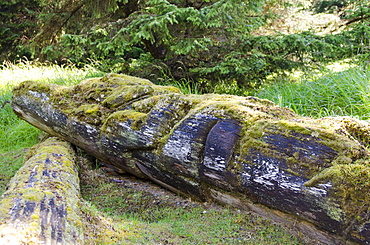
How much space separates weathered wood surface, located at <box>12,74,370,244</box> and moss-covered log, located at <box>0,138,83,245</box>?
879 millimetres

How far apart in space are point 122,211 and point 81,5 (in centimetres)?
707

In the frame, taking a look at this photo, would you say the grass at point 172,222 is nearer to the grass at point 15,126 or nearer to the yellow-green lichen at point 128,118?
the yellow-green lichen at point 128,118

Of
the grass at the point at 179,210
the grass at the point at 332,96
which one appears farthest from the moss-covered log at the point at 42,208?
the grass at the point at 332,96

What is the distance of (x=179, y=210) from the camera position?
3.35 meters

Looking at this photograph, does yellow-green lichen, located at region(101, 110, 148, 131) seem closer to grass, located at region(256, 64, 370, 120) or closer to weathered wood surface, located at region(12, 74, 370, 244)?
weathered wood surface, located at region(12, 74, 370, 244)

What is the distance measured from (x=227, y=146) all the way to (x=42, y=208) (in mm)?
1711

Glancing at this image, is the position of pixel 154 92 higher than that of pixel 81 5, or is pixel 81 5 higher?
pixel 81 5

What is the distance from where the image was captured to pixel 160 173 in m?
3.61

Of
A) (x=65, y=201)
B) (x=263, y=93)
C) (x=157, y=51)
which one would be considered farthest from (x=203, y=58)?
(x=65, y=201)

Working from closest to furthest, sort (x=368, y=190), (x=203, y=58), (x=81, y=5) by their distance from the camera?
(x=368, y=190), (x=203, y=58), (x=81, y=5)

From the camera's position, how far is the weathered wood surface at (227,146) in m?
2.27

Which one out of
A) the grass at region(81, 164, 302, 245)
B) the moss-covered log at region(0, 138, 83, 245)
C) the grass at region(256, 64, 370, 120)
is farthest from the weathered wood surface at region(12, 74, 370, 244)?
the grass at region(256, 64, 370, 120)

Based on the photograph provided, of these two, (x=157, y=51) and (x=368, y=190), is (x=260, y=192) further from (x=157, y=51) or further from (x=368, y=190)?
(x=157, y=51)

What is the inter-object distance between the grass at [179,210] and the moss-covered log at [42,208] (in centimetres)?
20
